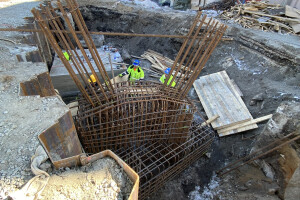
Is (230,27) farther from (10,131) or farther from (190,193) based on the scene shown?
(10,131)

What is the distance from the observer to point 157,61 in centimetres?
1082

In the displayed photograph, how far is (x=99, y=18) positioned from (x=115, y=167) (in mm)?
13367

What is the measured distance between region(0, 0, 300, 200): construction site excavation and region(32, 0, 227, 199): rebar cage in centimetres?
3

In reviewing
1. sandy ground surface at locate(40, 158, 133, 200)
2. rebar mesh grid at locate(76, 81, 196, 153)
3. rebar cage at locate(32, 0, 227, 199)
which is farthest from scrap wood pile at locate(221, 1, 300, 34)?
sandy ground surface at locate(40, 158, 133, 200)

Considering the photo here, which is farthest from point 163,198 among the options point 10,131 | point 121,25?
point 121,25

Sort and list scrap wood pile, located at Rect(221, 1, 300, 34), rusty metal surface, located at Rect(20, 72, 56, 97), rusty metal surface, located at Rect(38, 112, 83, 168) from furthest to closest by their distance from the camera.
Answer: scrap wood pile, located at Rect(221, 1, 300, 34) → rusty metal surface, located at Rect(20, 72, 56, 97) → rusty metal surface, located at Rect(38, 112, 83, 168)

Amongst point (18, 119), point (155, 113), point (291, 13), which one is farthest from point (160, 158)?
point (291, 13)

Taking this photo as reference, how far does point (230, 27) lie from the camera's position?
9.83 m

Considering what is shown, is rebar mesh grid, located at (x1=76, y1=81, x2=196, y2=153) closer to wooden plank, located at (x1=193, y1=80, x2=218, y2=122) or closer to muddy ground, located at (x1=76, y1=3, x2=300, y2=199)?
muddy ground, located at (x1=76, y1=3, x2=300, y2=199)

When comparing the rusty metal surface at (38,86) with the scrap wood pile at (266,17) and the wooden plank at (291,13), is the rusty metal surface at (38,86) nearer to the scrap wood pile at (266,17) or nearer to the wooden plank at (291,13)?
the scrap wood pile at (266,17)

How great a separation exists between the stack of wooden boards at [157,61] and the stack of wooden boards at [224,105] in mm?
2220

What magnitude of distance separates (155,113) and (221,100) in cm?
434

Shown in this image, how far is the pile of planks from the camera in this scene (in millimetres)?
10453

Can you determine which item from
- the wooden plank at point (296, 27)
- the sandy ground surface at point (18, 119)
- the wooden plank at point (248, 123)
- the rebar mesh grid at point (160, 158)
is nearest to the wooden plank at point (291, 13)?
the wooden plank at point (296, 27)
